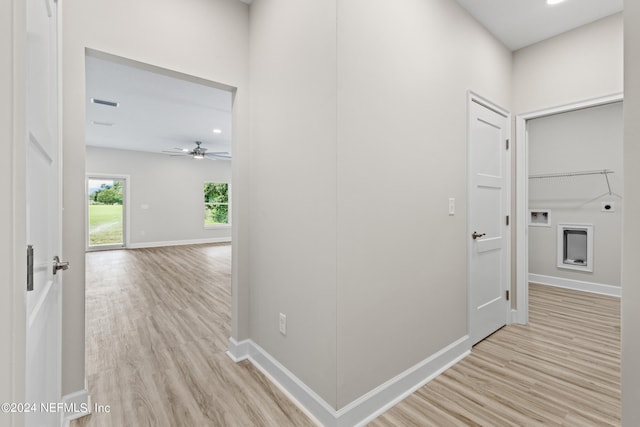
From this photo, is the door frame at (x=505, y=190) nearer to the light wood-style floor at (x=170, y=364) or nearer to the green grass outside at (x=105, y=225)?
the light wood-style floor at (x=170, y=364)

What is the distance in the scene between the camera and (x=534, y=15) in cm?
253

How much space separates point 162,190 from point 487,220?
27.8 ft

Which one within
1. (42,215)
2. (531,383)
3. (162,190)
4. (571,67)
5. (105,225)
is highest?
(571,67)

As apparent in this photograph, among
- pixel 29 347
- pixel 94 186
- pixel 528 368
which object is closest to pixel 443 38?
pixel 528 368

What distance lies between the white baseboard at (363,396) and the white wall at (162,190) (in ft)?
23.9

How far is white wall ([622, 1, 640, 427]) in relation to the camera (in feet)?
2.11

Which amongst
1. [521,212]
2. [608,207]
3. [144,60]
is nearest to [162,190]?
[144,60]

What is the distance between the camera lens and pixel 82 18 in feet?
5.54

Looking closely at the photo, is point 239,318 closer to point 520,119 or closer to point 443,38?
point 443,38

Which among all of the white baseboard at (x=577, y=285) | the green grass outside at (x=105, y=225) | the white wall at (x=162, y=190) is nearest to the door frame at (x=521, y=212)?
the white baseboard at (x=577, y=285)

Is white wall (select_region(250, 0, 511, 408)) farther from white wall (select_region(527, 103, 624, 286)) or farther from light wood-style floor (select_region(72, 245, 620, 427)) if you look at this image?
white wall (select_region(527, 103, 624, 286))

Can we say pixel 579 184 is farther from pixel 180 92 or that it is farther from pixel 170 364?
pixel 180 92

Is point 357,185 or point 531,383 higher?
point 357,185

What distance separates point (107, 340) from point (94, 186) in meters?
6.86
